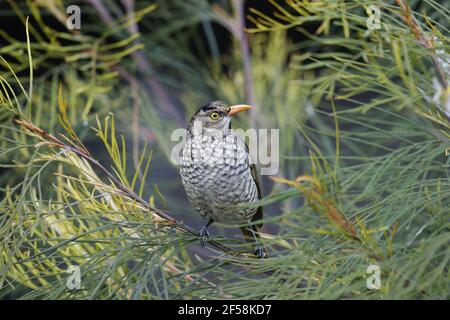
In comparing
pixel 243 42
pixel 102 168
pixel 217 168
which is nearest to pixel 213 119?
pixel 217 168

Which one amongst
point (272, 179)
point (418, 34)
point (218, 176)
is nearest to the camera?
point (418, 34)

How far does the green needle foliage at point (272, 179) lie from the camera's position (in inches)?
48.9

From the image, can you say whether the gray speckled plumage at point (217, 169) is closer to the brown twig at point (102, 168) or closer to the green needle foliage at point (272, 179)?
the green needle foliage at point (272, 179)

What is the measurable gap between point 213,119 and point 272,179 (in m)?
0.82

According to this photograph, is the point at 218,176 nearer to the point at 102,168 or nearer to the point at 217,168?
the point at 217,168

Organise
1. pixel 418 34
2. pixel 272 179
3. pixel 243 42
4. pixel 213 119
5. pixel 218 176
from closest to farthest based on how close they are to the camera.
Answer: pixel 418 34
pixel 272 179
pixel 218 176
pixel 213 119
pixel 243 42

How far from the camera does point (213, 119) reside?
236 cm

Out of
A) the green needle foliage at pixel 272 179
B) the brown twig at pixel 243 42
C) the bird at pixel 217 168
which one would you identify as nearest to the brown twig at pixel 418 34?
the green needle foliage at pixel 272 179

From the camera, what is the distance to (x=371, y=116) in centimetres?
249

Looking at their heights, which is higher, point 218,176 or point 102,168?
point 102,168

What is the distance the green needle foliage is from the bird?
0.24m

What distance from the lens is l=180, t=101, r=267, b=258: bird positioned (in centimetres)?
220

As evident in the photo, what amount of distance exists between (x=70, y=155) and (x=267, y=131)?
47.8 inches
